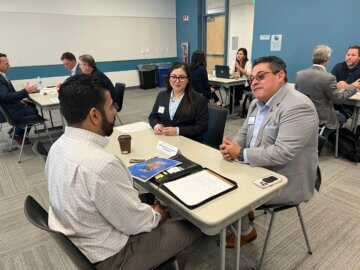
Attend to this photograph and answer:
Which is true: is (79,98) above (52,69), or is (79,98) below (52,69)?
above

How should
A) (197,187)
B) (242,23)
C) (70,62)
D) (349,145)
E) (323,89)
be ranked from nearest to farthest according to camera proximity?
(197,187) → (323,89) → (349,145) → (70,62) → (242,23)

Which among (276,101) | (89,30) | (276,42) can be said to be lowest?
(276,101)

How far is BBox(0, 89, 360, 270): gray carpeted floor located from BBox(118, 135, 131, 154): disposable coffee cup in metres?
0.87

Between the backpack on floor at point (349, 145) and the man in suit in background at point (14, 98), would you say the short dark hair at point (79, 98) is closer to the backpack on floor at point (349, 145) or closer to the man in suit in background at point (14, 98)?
the man in suit in background at point (14, 98)

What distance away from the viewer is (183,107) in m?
2.25

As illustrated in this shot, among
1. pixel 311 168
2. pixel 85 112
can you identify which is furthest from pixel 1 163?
pixel 311 168

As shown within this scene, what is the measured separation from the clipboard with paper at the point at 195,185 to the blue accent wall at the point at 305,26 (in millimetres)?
4652

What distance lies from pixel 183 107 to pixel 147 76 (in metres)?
6.27

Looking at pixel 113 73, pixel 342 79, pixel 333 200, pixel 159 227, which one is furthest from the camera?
pixel 113 73

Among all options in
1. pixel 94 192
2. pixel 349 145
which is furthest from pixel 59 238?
pixel 349 145

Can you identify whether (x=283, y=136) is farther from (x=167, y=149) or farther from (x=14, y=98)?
(x=14, y=98)

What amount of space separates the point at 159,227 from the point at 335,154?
9.54 ft

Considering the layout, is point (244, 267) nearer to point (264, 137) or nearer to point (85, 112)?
point (264, 137)

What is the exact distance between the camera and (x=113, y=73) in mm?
7887
